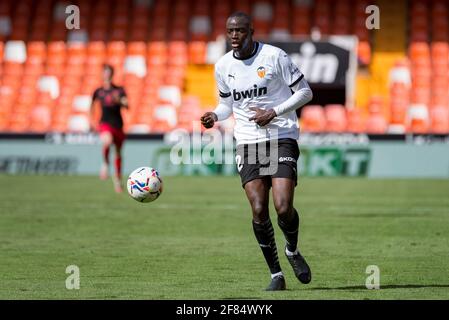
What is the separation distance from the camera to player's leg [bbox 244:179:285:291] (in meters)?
9.18

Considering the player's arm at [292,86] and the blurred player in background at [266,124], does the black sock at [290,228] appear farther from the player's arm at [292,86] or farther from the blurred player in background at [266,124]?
the player's arm at [292,86]

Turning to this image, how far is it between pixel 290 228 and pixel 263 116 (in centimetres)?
102

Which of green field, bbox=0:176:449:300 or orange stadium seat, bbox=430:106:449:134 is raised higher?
orange stadium seat, bbox=430:106:449:134

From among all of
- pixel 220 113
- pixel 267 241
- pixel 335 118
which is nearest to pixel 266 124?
pixel 220 113

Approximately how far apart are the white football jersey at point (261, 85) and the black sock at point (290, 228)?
0.71m

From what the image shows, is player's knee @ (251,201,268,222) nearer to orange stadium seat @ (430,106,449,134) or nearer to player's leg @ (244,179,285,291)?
player's leg @ (244,179,285,291)

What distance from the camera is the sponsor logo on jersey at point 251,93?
30.6ft

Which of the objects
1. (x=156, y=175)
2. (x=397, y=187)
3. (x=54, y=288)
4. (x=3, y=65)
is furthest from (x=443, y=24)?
(x=54, y=288)

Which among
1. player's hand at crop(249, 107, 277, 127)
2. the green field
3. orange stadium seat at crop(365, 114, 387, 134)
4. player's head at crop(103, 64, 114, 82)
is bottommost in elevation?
the green field

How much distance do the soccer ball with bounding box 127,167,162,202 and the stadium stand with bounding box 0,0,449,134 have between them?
16466 mm

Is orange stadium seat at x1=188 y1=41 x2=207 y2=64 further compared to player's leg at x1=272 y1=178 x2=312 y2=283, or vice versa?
orange stadium seat at x1=188 y1=41 x2=207 y2=64

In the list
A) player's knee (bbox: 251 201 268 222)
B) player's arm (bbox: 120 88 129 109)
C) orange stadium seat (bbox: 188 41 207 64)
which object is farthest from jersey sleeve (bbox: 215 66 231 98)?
orange stadium seat (bbox: 188 41 207 64)
